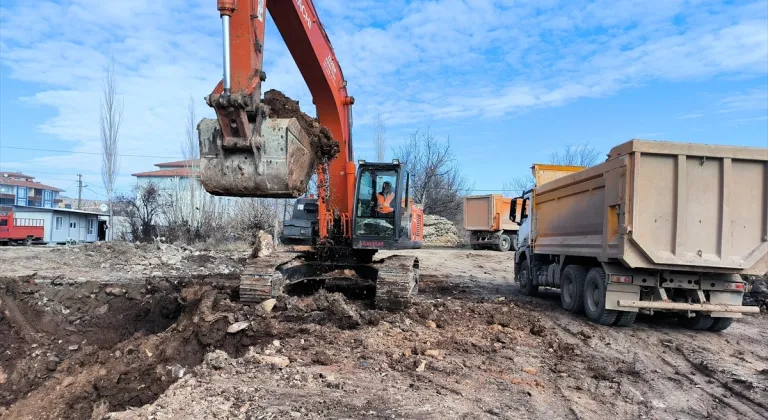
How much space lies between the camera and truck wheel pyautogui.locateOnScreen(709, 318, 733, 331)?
775 cm

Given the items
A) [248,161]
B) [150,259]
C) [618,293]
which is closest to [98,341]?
[248,161]

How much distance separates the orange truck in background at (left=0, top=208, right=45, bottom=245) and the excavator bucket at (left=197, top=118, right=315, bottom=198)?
30.7 m

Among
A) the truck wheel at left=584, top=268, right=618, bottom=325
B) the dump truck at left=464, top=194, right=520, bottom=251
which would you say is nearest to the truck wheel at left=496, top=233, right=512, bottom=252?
the dump truck at left=464, top=194, right=520, bottom=251

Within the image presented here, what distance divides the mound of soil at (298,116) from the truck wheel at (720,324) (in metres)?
6.22

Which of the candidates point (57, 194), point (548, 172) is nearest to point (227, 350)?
point (548, 172)

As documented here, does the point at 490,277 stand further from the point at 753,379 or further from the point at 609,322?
the point at 753,379

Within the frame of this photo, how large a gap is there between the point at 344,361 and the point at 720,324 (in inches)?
236

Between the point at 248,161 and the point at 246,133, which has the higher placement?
the point at 246,133

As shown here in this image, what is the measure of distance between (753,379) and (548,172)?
7429 mm

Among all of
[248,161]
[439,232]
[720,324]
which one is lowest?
[720,324]

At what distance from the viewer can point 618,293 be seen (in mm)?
7508

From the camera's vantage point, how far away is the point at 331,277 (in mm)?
8531

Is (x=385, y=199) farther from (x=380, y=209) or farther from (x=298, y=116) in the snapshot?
(x=298, y=116)

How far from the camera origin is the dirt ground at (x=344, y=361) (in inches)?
167
